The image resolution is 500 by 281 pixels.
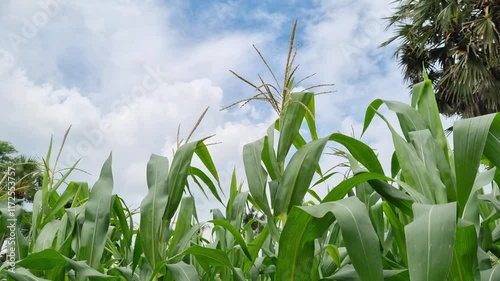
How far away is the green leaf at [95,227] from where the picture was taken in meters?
1.25

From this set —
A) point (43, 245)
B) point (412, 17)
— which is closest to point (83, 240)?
point (43, 245)

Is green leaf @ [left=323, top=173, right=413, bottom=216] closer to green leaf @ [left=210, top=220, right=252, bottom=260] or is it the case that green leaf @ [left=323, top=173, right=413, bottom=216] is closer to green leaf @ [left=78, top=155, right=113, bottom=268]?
green leaf @ [left=210, top=220, right=252, bottom=260]

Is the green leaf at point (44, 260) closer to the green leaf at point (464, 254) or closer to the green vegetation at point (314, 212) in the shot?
the green vegetation at point (314, 212)

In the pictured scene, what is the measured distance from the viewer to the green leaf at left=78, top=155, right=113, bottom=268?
49.4 inches

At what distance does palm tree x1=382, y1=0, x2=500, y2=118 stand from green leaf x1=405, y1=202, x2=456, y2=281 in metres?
7.41

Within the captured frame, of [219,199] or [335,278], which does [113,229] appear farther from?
[335,278]

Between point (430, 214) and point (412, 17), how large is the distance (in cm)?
963

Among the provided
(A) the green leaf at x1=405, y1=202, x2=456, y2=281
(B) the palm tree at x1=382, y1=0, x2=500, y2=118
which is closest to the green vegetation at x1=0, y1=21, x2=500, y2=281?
(A) the green leaf at x1=405, y1=202, x2=456, y2=281

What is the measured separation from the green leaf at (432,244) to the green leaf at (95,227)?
768 millimetres

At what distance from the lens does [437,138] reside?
1.09m

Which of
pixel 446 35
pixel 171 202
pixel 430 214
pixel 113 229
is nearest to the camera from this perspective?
pixel 430 214

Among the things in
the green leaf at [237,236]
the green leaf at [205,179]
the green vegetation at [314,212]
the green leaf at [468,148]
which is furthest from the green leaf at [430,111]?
the green leaf at [205,179]

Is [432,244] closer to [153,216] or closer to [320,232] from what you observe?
[320,232]

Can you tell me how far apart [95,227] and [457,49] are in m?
8.73
